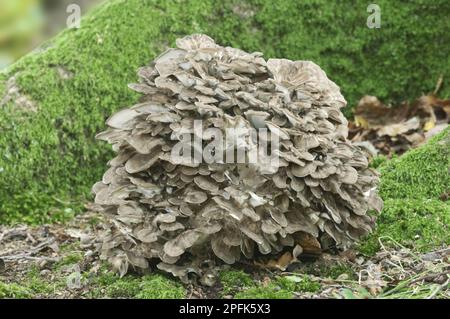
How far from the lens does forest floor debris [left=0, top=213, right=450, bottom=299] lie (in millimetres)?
3865

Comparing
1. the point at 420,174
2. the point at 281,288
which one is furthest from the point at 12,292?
the point at 420,174

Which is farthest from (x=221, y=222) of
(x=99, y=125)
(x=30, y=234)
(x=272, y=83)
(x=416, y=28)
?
(x=416, y=28)

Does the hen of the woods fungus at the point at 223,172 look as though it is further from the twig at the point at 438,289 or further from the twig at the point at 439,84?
the twig at the point at 439,84

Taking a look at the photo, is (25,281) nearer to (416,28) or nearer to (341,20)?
(341,20)

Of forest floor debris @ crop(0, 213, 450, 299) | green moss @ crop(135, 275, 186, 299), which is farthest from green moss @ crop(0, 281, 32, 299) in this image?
green moss @ crop(135, 275, 186, 299)

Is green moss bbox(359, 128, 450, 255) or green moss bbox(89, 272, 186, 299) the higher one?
green moss bbox(359, 128, 450, 255)

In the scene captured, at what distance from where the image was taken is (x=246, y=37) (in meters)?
6.61

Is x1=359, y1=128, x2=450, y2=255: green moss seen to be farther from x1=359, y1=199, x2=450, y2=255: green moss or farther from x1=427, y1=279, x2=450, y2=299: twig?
x1=427, y1=279, x2=450, y2=299: twig

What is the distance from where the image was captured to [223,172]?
3924 millimetres

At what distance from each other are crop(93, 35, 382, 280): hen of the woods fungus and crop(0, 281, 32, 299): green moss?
1.65ft

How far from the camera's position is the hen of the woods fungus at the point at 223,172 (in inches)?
154

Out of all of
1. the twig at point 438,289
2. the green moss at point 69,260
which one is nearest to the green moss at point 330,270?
the twig at point 438,289

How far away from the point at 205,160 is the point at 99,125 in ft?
7.68

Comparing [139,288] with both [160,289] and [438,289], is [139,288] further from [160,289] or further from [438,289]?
[438,289]
